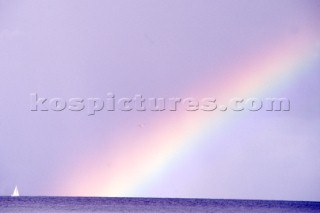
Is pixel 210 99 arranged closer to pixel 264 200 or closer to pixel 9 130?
pixel 264 200

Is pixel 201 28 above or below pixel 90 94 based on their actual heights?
above

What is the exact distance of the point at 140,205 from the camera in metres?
3.17

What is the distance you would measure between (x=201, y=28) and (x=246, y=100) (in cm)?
63

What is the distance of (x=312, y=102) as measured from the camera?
121 inches

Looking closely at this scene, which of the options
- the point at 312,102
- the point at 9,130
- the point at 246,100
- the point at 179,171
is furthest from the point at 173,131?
the point at 9,130

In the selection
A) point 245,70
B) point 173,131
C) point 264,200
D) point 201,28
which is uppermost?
point 201,28

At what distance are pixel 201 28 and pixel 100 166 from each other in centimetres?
129

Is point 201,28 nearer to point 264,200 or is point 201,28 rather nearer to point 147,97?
point 147,97

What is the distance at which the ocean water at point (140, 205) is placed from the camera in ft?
10.1

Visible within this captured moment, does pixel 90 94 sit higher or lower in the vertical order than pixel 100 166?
higher

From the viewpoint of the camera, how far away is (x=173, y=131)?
124 inches

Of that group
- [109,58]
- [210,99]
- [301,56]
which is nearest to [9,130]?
[109,58]

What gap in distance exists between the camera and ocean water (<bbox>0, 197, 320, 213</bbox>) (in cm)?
307

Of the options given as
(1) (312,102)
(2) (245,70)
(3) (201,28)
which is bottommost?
(1) (312,102)
